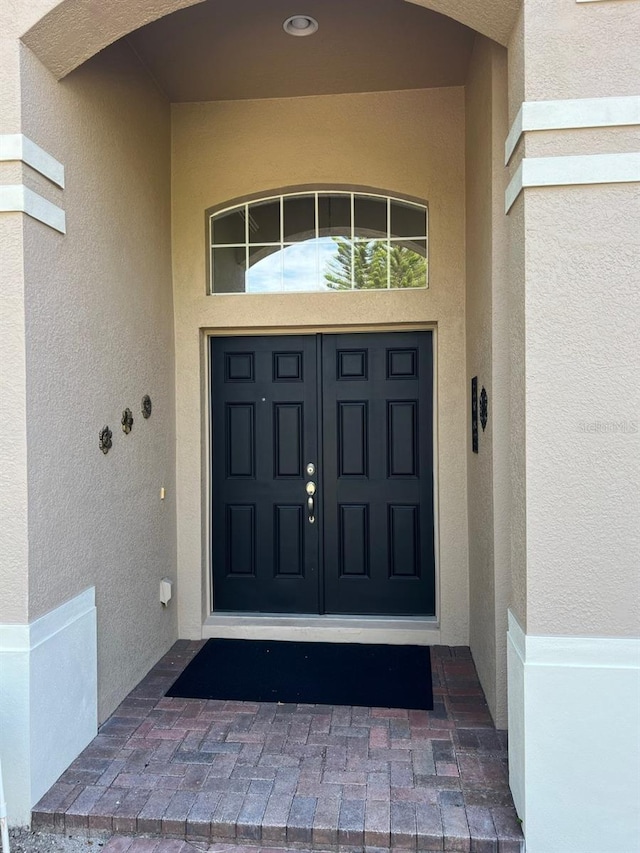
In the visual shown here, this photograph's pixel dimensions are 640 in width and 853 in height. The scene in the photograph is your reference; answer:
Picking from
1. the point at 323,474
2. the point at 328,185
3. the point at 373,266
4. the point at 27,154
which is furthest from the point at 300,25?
the point at 323,474

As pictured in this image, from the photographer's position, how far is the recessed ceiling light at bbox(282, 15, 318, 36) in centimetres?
330

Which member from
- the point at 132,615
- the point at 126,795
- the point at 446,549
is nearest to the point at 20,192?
the point at 132,615

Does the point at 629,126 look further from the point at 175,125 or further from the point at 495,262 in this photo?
the point at 175,125

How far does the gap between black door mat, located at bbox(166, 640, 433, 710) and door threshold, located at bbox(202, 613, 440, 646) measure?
6 centimetres

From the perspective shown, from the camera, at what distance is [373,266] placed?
4188mm

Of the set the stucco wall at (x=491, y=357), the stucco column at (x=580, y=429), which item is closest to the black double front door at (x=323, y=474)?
the stucco wall at (x=491, y=357)

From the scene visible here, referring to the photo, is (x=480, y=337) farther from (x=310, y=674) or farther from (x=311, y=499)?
(x=310, y=674)

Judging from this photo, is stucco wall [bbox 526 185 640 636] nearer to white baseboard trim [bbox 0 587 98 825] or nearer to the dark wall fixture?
the dark wall fixture

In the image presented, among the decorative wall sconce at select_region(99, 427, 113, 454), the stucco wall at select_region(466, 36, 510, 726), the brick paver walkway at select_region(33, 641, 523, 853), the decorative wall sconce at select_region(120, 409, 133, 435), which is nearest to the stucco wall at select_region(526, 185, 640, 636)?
the stucco wall at select_region(466, 36, 510, 726)

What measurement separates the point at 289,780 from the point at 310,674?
106 cm

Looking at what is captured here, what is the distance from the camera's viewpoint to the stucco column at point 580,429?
223 cm

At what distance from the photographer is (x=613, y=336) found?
2260mm

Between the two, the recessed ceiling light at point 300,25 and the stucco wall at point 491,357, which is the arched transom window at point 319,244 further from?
the recessed ceiling light at point 300,25

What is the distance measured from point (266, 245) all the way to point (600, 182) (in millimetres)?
2568
